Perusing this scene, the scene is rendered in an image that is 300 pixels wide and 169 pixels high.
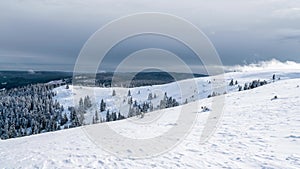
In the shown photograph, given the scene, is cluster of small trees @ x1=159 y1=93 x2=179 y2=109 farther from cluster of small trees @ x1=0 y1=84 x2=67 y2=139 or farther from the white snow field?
the white snow field

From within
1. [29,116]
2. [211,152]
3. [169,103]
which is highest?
[211,152]

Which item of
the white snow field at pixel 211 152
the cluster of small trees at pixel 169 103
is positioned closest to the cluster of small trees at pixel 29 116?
the cluster of small trees at pixel 169 103

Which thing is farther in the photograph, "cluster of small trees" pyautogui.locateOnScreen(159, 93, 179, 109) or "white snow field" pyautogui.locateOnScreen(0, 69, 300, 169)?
"cluster of small trees" pyautogui.locateOnScreen(159, 93, 179, 109)

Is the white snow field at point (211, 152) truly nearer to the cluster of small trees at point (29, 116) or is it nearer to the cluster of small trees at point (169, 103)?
the cluster of small trees at point (29, 116)

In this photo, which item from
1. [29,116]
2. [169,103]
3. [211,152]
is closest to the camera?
[211,152]

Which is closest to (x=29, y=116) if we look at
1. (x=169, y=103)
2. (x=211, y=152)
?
(x=169, y=103)

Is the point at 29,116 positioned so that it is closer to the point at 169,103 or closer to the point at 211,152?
the point at 169,103

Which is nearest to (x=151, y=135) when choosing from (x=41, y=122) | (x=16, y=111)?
(x=41, y=122)

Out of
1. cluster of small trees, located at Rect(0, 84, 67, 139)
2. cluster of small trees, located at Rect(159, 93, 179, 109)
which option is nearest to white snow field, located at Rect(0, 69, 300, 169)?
cluster of small trees, located at Rect(0, 84, 67, 139)

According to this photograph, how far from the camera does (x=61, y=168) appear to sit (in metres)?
12.6

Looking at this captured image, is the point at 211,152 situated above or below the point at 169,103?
above

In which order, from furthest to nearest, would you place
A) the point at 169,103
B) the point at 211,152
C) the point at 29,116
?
the point at 169,103, the point at 29,116, the point at 211,152

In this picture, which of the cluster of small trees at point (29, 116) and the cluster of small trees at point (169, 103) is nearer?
the cluster of small trees at point (29, 116)

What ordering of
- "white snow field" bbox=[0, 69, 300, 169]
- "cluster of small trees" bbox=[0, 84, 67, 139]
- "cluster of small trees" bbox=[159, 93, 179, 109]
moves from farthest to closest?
1. "cluster of small trees" bbox=[159, 93, 179, 109]
2. "cluster of small trees" bbox=[0, 84, 67, 139]
3. "white snow field" bbox=[0, 69, 300, 169]
